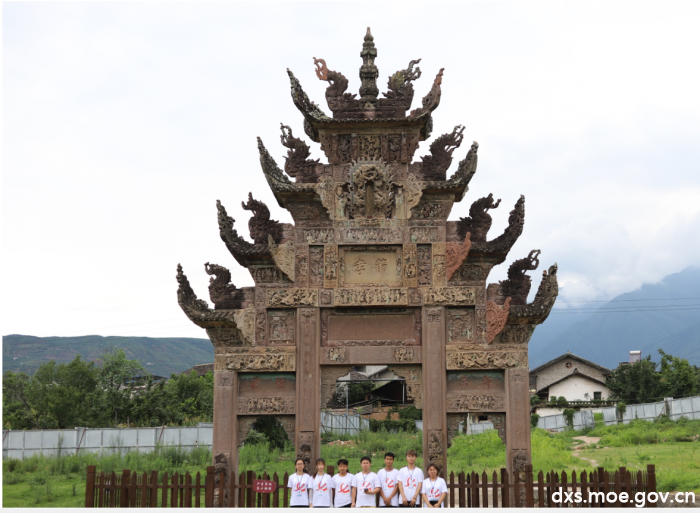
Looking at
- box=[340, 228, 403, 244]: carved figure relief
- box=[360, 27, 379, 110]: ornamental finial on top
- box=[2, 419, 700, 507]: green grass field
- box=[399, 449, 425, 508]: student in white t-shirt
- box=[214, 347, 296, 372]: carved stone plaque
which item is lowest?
box=[2, 419, 700, 507]: green grass field

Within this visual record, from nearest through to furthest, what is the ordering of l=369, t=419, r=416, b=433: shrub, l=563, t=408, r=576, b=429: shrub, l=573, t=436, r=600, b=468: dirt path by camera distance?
l=573, t=436, r=600, b=468: dirt path < l=563, t=408, r=576, b=429: shrub < l=369, t=419, r=416, b=433: shrub

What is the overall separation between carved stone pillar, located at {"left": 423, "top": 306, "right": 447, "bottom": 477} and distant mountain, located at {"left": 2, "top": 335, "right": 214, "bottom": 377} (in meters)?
105

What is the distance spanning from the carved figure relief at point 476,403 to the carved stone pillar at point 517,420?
0.64ft

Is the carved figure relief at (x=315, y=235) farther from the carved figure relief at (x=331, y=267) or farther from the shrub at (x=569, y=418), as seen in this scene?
the shrub at (x=569, y=418)

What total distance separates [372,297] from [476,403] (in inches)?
114

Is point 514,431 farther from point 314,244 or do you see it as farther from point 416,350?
point 314,244

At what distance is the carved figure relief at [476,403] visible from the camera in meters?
12.4

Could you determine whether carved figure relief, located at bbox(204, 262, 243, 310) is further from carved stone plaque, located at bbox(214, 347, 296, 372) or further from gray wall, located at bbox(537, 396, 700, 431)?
gray wall, located at bbox(537, 396, 700, 431)

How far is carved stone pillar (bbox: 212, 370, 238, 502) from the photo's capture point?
12383 millimetres

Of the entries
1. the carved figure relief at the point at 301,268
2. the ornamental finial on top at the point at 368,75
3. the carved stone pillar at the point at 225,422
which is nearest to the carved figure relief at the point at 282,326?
the carved figure relief at the point at 301,268

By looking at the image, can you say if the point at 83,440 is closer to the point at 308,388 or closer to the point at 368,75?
the point at 308,388

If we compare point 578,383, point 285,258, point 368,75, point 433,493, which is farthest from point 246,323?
point 578,383

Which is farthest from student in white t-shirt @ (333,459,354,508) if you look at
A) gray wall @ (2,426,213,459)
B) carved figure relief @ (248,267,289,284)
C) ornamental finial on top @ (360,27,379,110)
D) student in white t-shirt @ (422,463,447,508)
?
gray wall @ (2,426,213,459)

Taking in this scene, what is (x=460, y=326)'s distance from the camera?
12.8 m
